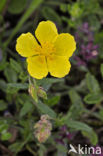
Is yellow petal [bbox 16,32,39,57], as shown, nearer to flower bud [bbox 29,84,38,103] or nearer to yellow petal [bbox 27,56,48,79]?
yellow petal [bbox 27,56,48,79]

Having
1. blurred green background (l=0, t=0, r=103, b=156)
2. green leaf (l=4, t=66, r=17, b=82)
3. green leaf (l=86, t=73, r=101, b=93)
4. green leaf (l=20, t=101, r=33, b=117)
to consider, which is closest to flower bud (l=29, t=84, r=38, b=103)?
blurred green background (l=0, t=0, r=103, b=156)

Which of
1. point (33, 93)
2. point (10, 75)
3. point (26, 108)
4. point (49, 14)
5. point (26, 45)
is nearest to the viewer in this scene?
point (33, 93)

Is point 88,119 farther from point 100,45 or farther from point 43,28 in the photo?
point 43,28

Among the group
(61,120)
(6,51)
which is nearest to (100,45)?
(6,51)

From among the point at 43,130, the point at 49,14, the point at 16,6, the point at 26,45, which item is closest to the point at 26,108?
the point at 43,130

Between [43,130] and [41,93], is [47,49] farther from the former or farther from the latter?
[43,130]

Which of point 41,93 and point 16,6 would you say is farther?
point 16,6
